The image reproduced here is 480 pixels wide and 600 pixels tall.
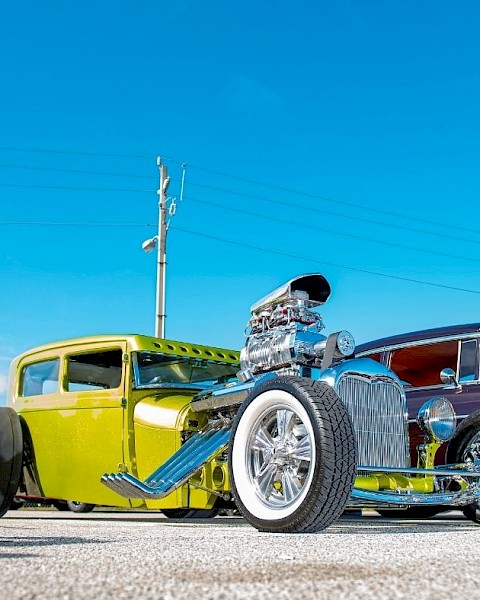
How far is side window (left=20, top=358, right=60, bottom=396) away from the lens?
7.47m

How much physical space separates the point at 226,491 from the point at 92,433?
1449 mm

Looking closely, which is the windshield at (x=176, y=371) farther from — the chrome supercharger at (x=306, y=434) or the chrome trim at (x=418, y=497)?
the chrome trim at (x=418, y=497)

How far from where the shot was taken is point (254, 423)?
17.2ft

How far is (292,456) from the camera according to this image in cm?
496

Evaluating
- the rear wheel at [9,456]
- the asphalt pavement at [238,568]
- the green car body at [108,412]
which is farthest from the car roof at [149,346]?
the asphalt pavement at [238,568]

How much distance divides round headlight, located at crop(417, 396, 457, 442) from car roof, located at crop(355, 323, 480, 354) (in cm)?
189

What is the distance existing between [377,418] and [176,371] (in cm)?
202

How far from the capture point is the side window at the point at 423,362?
809 centimetres

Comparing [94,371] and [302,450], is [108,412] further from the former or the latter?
[302,450]

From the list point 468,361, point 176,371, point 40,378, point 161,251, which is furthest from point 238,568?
point 161,251

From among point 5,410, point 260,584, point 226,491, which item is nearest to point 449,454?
point 226,491

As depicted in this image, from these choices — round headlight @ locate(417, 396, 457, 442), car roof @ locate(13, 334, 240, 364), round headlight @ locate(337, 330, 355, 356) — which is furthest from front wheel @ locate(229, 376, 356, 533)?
car roof @ locate(13, 334, 240, 364)

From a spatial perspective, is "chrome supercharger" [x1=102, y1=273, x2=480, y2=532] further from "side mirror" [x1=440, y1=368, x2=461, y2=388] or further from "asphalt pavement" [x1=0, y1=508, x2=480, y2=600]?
"side mirror" [x1=440, y1=368, x2=461, y2=388]

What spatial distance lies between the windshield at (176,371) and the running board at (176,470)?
837 millimetres
